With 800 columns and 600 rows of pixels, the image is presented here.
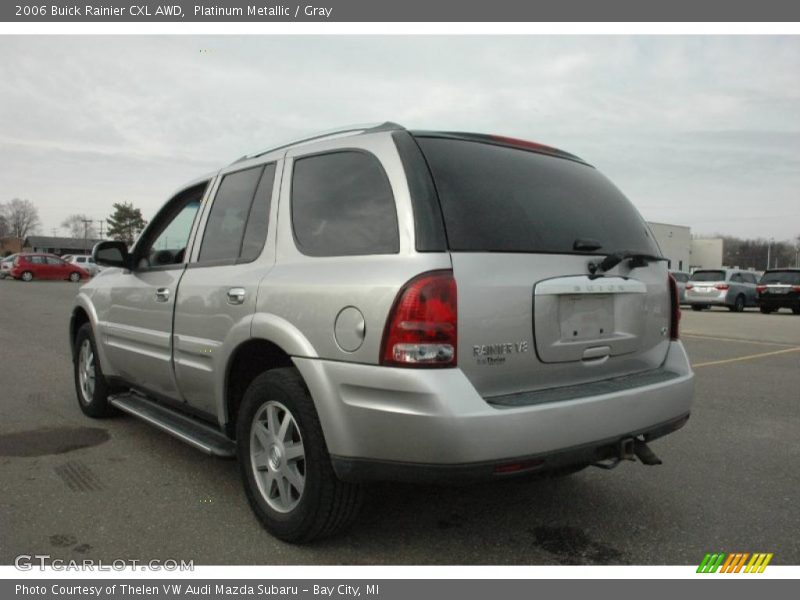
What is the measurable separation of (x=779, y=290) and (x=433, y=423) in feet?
75.5

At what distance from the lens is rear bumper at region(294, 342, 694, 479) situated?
2396mm

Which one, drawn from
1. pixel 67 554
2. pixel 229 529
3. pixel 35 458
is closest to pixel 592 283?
pixel 229 529

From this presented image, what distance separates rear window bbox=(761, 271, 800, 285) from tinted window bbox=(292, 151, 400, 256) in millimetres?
22902

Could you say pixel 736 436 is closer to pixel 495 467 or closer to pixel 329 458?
pixel 495 467

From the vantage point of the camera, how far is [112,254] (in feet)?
14.6

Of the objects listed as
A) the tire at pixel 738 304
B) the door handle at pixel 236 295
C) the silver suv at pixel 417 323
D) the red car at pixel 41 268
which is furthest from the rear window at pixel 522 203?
the red car at pixel 41 268

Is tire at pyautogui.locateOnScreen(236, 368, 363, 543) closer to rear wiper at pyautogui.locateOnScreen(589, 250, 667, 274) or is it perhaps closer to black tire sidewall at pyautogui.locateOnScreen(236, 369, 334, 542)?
black tire sidewall at pyautogui.locateOnScreen(236, 369, 334, 542)

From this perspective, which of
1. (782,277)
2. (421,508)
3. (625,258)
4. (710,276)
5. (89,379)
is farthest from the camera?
(710,276)

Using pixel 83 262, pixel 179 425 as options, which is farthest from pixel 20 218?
pixel 179 425

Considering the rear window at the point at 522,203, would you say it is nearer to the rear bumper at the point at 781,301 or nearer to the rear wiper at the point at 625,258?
the rear wiper at the point at 625,258

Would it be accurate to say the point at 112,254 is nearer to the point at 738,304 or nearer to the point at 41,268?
the point at 738,304

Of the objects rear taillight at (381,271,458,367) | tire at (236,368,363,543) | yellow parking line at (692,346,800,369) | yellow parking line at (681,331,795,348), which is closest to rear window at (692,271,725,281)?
yellow parking line at (681,331,795,348)

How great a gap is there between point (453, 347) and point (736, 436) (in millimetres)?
3464

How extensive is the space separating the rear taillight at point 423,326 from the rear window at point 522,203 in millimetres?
215
